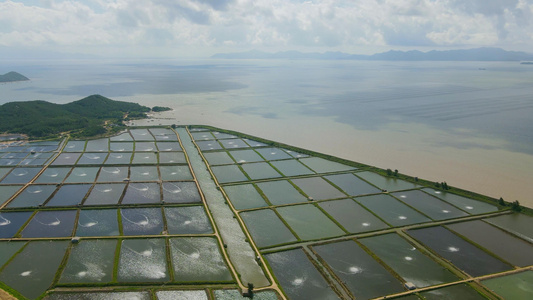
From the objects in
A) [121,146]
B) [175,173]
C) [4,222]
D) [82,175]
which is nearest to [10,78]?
[121,146]

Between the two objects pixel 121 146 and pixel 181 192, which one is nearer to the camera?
pixel 181 192

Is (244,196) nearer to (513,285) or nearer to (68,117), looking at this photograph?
(513,285)

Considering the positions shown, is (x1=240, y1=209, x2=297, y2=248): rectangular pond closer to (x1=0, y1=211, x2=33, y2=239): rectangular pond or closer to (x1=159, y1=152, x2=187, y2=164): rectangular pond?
(x1=159, y1=152, x2=187, y2=164): rectangular pond

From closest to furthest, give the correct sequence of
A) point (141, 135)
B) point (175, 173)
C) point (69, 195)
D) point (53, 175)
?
point (69, 195) → point (53, 175) → point (175, 173) → point (141, 135)

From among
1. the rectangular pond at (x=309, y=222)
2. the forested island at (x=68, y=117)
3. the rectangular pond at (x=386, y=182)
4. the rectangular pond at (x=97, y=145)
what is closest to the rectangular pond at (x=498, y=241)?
the rectangular pond at (x=386, y=182)

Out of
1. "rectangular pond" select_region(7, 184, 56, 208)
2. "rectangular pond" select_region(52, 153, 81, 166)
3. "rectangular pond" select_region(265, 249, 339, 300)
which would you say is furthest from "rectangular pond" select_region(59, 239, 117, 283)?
"rectangular pond" select_region(52, 153, 81, 166)

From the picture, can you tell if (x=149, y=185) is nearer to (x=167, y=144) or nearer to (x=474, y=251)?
(x=167, y=144)

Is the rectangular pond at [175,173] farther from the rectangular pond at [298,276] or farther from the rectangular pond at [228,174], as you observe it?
the rectangular pond at [298,276]
